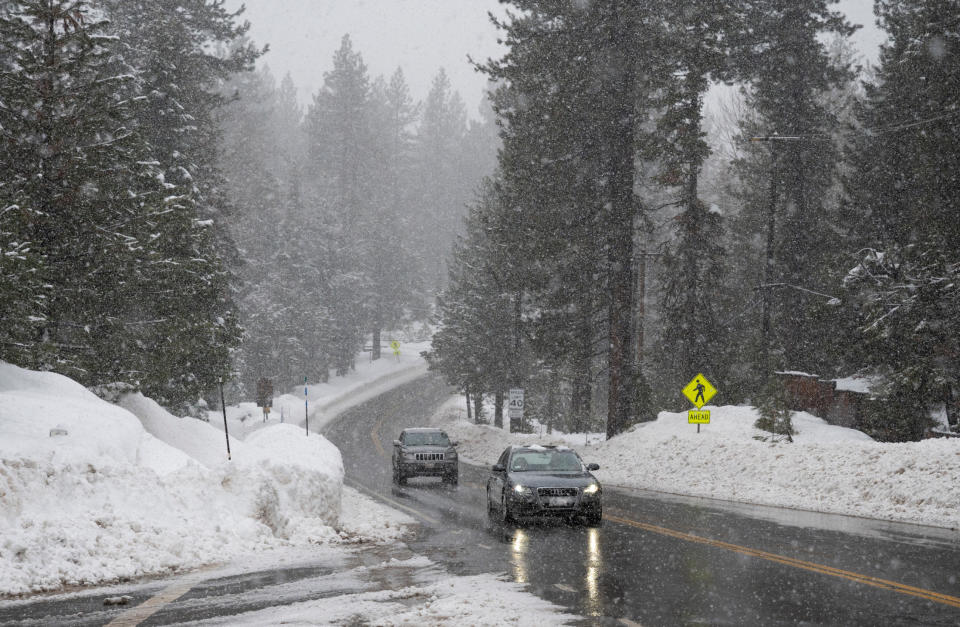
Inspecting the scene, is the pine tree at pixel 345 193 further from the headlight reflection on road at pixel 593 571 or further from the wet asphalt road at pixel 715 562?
the headlight reflection on road at pixel 593 571

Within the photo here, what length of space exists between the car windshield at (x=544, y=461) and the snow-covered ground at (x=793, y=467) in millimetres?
5595

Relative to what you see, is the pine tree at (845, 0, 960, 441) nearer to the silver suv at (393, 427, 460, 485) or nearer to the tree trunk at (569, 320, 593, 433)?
the tree trunk at (569, 320, 593, 433)

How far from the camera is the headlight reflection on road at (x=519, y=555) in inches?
434

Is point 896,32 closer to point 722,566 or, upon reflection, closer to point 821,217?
point 821,217

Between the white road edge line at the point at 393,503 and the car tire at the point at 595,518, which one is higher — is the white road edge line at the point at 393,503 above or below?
below

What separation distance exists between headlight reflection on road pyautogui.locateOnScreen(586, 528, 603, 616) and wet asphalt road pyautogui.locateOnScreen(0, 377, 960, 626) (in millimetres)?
22

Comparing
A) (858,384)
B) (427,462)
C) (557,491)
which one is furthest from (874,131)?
(557,491)

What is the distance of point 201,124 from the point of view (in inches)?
1581

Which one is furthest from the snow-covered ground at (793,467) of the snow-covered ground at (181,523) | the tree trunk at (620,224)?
the snow-covered ground at (181,523)

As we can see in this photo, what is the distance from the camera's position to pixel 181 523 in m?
12.7

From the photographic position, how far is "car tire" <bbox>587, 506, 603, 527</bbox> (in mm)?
15961

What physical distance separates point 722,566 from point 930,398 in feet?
49.3

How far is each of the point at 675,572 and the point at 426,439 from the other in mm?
18761

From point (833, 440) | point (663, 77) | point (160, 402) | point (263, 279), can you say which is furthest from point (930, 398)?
point (263, 279)
